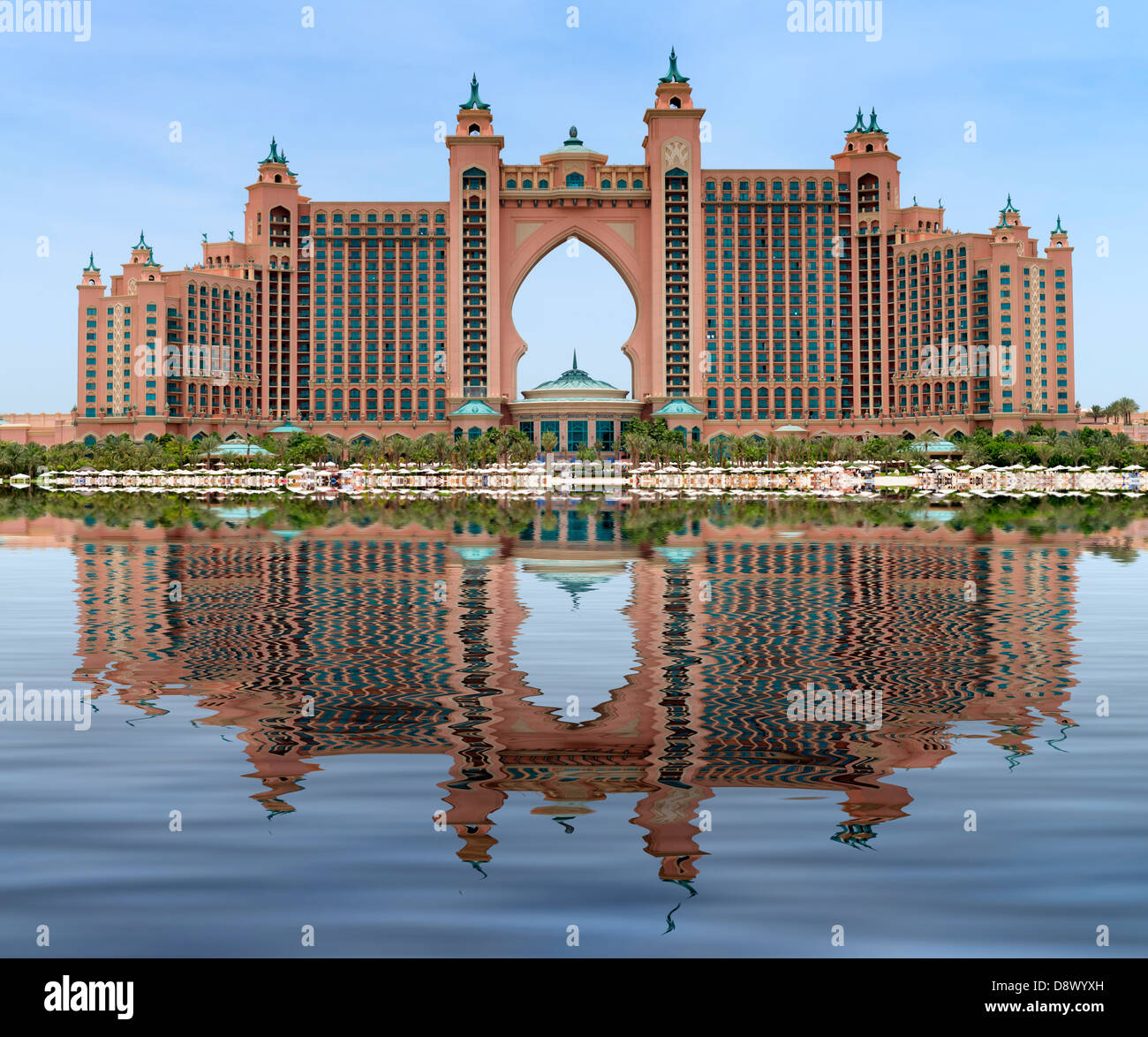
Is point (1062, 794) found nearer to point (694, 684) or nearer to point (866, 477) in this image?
point (694, 684)

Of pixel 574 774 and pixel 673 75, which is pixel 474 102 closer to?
pixel 673 75

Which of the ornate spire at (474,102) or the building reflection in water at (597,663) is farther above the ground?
the ornate spire at (474,102)

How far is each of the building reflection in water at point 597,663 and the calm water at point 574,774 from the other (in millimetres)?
69

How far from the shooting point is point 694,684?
15289mm

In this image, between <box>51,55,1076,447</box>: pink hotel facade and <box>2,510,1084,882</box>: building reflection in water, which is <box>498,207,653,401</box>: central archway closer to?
<box>51,55,1076,447</box>: pink hotel facade

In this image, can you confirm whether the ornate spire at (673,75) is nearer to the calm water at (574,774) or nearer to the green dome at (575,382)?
the green dome at (575,382)

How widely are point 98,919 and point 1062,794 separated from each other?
776 centimetres

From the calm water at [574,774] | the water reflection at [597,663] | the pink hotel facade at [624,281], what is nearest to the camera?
the calm water at [574,774]

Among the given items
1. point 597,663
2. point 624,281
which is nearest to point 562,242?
point 624,281

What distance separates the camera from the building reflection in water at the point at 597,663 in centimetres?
1112

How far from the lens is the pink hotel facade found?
15400cm

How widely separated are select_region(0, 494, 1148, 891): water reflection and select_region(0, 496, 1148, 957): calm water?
0.23 ft

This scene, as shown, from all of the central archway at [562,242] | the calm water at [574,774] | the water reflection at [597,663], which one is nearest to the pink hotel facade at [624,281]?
the central archway at [562,242]

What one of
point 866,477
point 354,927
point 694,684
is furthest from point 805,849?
point 866,477
